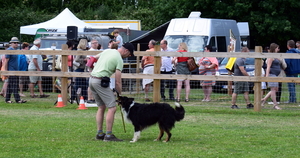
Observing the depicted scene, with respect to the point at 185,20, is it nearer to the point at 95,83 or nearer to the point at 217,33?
the point at 217,33

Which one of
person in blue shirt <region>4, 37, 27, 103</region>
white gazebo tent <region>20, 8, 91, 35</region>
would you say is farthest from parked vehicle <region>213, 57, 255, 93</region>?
white gazebo tent <region>20, 8, 91, 35</region>

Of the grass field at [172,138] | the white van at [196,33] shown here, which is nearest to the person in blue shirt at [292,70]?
the grass field at [172,138]

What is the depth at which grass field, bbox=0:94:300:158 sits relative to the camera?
7502 mm

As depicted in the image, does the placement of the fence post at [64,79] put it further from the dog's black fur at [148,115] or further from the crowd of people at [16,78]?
the dog's black fur at [148,115]

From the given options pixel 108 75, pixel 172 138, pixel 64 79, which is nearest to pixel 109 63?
pixel 108 75

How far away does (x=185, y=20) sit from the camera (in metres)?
21.4

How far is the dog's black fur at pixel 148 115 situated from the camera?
331 inches

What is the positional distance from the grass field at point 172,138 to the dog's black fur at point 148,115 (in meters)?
0.27

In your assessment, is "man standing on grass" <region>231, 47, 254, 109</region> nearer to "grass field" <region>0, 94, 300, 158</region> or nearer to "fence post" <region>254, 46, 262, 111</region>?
"grass field" <region>0, 94, 300, 158</region>

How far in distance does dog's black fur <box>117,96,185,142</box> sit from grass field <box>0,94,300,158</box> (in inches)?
10.6

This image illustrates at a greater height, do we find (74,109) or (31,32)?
(31,32)

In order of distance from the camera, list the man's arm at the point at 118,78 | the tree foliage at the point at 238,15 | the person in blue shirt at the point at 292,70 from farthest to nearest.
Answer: the tree foliage at the point at 238,15, the person in blue shirt at the point at 292,70, the man's arm at the point at 118,78

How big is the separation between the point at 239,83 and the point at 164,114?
5477mm

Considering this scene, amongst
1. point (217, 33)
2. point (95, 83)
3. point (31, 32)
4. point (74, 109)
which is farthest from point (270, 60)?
point (31, 32)
